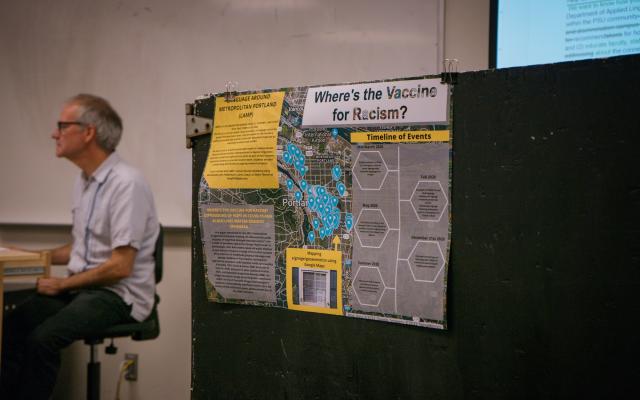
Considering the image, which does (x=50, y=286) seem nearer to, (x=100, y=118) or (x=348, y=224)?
(x=100, y=118)

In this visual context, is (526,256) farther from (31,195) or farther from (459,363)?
(31,195)

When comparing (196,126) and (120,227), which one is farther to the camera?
(120,227)

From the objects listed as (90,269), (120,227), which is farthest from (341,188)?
(90,269)

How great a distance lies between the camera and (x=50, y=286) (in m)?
1.93

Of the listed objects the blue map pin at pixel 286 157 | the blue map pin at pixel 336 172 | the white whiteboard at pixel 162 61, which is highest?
the white whiteboard at pixel 162 61

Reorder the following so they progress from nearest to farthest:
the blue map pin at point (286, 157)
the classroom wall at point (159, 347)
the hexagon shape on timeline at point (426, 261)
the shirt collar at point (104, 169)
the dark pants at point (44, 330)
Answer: the hexagon shape on timeline at point (426, 261) < the blue map pin at point (286, 157) < the dark pants at point (44, 330) < the shirt collar at point (104, 169) < the classroom wall at point (159, 347)

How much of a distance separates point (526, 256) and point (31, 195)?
252cm

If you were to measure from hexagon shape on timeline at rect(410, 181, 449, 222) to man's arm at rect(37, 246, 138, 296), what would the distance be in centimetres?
132

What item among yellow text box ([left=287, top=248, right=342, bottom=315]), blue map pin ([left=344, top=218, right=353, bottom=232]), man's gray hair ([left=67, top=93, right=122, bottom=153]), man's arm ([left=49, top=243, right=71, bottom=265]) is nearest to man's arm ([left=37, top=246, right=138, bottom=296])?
man's arm ([left=49, top=243, right=71, bottom=265])

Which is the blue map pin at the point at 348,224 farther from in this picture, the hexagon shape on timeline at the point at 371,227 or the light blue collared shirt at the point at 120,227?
the light blue collared shirt at the point at 120,227

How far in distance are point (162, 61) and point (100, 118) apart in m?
0.48

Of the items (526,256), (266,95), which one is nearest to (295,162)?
(266,95)

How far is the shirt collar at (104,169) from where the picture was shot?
80.0 inches

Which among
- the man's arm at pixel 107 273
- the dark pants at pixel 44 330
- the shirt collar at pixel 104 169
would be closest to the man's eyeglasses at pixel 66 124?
the shirt collar at pixel 104 169
